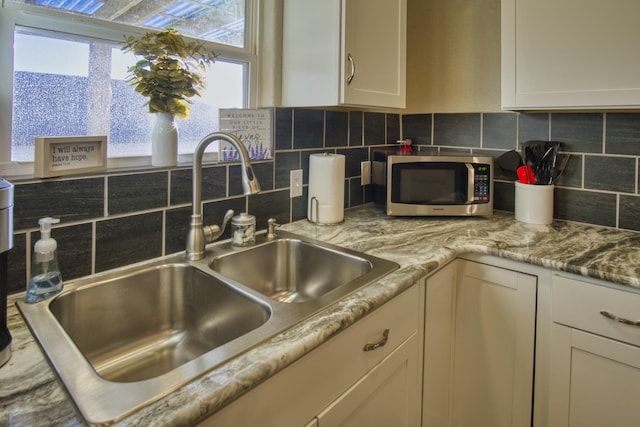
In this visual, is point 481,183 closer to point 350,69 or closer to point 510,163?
point 510,163

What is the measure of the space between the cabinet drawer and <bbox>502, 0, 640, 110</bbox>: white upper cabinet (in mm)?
624

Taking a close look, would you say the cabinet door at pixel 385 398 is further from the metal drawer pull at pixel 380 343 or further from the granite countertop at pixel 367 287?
the granite countertop at pixel 367 287

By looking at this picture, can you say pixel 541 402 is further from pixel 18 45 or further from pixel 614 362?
pixel 18 45

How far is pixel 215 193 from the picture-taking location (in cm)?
138

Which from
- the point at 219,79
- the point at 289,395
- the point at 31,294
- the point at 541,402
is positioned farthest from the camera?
the point at 219,79

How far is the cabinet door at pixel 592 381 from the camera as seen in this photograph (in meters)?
1.13

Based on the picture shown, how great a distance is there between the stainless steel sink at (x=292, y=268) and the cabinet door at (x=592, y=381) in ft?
2.19

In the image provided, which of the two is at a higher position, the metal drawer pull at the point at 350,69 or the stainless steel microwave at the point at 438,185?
the metal drawer pull at the point at 350,69

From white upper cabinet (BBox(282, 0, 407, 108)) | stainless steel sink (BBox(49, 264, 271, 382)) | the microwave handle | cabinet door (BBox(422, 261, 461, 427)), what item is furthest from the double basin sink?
the microwave handle

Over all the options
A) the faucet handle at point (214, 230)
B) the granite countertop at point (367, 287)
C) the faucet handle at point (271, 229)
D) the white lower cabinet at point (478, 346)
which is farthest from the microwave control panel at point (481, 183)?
the faucet handle at point (214, 230)

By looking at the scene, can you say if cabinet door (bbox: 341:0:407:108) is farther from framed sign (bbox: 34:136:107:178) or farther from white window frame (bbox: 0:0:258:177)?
framed sign (bbox: 34:136:107:178)

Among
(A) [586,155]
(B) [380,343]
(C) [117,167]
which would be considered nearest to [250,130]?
(C) [117,167]

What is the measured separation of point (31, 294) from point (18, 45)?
63 cm

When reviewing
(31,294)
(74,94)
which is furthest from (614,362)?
(74,94)
